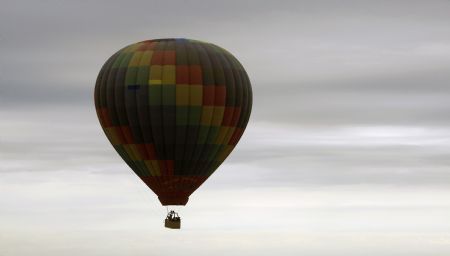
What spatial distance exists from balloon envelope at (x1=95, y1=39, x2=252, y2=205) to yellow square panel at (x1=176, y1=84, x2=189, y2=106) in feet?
0.22

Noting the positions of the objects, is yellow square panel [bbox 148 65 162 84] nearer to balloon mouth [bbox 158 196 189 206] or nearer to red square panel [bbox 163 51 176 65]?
red square panel [bbox 163 51 176 65]

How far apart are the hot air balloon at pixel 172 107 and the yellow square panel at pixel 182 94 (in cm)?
7

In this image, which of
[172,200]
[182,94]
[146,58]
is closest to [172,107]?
[182,94]

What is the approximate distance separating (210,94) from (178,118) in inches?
108

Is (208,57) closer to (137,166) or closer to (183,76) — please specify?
(183,76)

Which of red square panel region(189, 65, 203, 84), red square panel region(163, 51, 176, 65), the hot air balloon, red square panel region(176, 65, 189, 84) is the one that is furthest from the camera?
red square panel region(163, 51, 176, 65)

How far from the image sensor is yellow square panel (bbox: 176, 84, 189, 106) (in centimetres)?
10775

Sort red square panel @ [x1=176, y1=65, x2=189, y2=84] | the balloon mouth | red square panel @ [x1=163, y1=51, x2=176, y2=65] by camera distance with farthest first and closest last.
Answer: the balloon mouth
red square panel @ [x1=163, y1=51, x2=176, y2=65]
red square panel @ [x1=176, y1=65, x2=189, y2=84]

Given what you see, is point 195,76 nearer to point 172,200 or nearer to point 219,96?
point 219,96

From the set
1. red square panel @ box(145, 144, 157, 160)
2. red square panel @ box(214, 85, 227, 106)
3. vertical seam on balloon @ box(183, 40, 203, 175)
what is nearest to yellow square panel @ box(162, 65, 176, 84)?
vertical seam on balloon @ box(183, 40, 203, 175)

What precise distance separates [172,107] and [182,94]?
1.12 metres

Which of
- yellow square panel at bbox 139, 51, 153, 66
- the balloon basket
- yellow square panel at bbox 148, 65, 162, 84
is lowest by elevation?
the balloon basket

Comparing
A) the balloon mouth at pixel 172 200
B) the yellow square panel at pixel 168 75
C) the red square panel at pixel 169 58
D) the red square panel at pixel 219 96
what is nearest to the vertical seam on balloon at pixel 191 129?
the red square panel at pixel 169 58

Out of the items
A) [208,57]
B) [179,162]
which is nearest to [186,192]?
[179,162]
